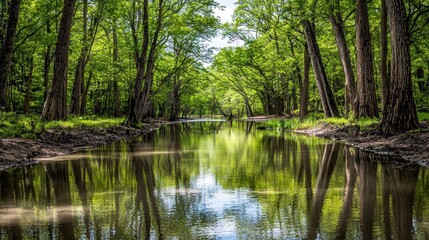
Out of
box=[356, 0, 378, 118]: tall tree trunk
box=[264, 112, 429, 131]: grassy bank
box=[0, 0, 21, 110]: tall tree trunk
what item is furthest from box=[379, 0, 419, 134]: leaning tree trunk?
box=[0, 0, 21, 110]: tall tree trunk

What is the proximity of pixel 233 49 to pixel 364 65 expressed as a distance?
33664 millimetres

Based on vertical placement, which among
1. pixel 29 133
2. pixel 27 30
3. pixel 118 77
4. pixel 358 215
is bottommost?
pixel 358 215

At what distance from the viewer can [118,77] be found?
117ft

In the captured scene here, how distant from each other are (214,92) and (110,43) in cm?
6694

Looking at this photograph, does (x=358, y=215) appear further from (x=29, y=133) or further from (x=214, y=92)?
(x=214, y=92)

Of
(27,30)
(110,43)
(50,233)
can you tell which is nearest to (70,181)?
(50,233)

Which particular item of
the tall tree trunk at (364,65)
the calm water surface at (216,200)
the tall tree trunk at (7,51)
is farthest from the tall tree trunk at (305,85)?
the tall tree trunk at (7,51)

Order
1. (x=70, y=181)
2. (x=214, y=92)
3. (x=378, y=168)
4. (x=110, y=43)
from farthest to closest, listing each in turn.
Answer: (x=214, y=92)
(x=110, y=43)
(x=378, y=168)
(x=70, y=181)

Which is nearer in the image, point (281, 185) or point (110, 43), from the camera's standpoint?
point (281, 185)

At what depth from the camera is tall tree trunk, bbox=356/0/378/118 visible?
64.5ft

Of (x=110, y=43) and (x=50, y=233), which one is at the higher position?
(x=110, y=43)

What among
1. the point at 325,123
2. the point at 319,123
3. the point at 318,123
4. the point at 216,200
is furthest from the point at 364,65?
the point at 216,200

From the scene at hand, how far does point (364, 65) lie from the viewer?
19.8 metres

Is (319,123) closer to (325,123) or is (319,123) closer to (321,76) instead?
(325,123)
